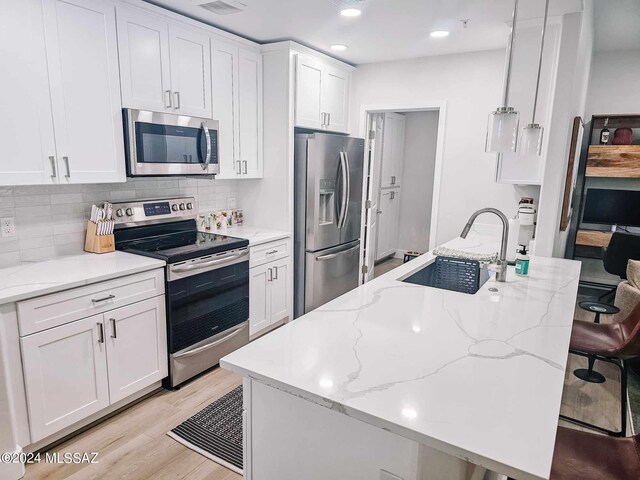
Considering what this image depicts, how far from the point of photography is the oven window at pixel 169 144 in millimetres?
2686

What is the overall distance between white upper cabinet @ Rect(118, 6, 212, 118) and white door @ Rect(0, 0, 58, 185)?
0.47 meters

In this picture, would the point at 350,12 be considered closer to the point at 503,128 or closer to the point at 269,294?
the point at 503,128

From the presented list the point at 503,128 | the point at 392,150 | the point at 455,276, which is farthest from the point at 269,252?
the point at 392,150

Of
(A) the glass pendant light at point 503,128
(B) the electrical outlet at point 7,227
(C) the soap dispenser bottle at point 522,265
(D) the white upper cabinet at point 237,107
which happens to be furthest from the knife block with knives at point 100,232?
(C) the soap dispenser bottle at point 522,265

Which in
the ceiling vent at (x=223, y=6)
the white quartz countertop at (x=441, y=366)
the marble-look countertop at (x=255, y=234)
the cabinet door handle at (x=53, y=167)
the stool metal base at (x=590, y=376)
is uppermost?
the ceiling vent at (x=223, y=6)

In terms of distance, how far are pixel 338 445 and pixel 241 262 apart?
207 cm

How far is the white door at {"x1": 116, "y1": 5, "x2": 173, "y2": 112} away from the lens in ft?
8.39

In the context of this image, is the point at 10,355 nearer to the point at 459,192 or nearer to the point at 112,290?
the point at 112,290

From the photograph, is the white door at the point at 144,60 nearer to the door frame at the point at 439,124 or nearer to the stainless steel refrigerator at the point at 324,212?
the stainless steel refrigerator at the point at 324,212

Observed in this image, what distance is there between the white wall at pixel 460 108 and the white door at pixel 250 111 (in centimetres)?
132

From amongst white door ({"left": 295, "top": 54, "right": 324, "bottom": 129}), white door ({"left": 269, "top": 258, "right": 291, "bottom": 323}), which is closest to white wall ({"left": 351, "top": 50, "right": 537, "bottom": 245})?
white door ({"left": 295, "top": 54, "right": 324, "bottom": 129})

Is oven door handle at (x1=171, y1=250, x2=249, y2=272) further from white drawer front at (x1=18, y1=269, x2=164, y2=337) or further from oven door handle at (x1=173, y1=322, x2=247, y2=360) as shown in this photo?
oven door handle at (x1=173, y1=322, x2=247, y2=360)

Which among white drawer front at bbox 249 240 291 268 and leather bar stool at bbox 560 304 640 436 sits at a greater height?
white drawer front at bbox 249 240 291 268

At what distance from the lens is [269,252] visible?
350 cm
